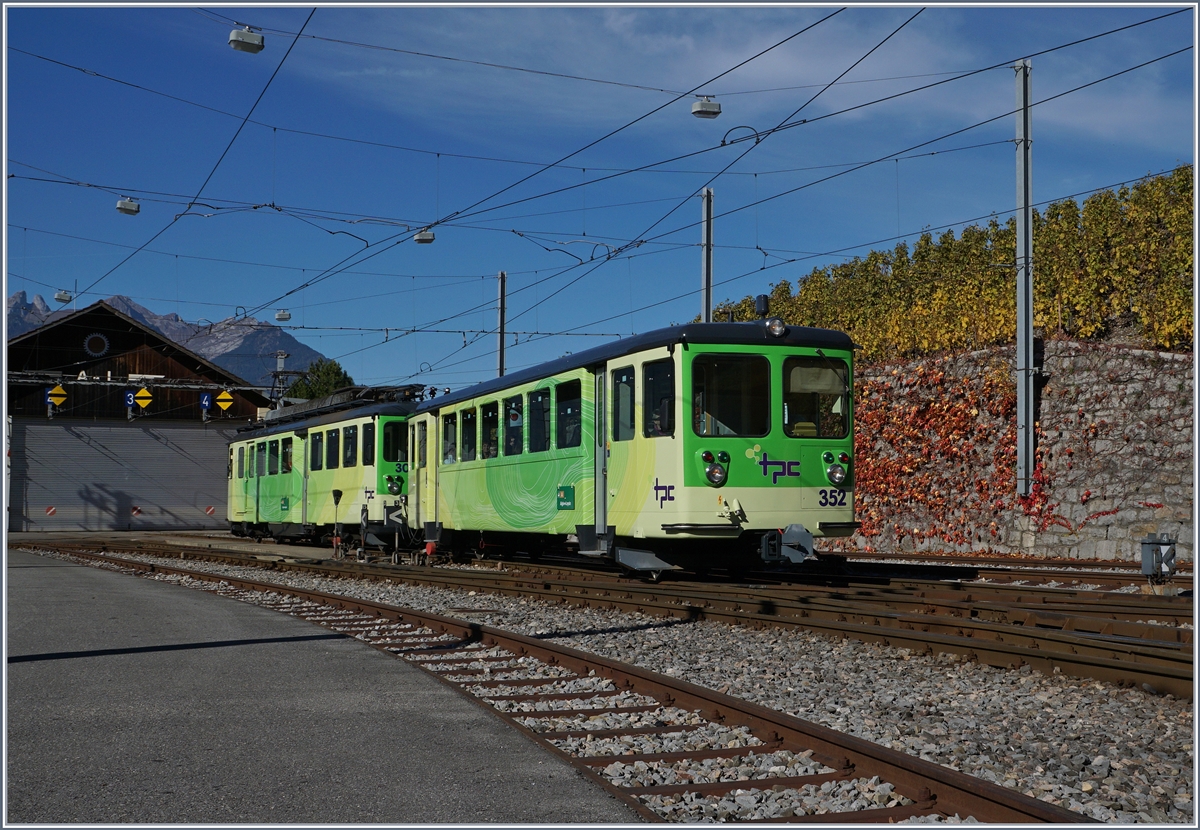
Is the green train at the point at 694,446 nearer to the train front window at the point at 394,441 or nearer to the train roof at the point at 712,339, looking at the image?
the train roof at the point at 712,339

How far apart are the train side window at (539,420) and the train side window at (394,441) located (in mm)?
6875

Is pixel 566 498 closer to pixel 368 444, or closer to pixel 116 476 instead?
pixel 368 444

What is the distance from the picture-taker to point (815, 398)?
13477mm

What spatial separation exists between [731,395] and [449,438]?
7842mm

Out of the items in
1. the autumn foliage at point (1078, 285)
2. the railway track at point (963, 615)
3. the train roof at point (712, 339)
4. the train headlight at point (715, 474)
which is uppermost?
the autumn foliage at point (1078, 285)

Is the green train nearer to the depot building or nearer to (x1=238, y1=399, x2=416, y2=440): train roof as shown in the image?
(x1=238, y1=399, x2=416, y2=440): train roof

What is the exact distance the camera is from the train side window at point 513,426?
16.4 metres

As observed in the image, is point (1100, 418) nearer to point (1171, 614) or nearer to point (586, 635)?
point (1171, 614)

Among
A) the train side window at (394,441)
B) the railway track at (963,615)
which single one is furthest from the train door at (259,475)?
the railway track at (963,615)

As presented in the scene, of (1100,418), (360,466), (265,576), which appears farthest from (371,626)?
(1100,418)

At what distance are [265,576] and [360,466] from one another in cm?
429

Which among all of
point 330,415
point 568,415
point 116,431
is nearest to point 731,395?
point 568,415

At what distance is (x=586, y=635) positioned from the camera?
34.1 feet

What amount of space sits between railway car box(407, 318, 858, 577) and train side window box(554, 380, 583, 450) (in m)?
0.03
